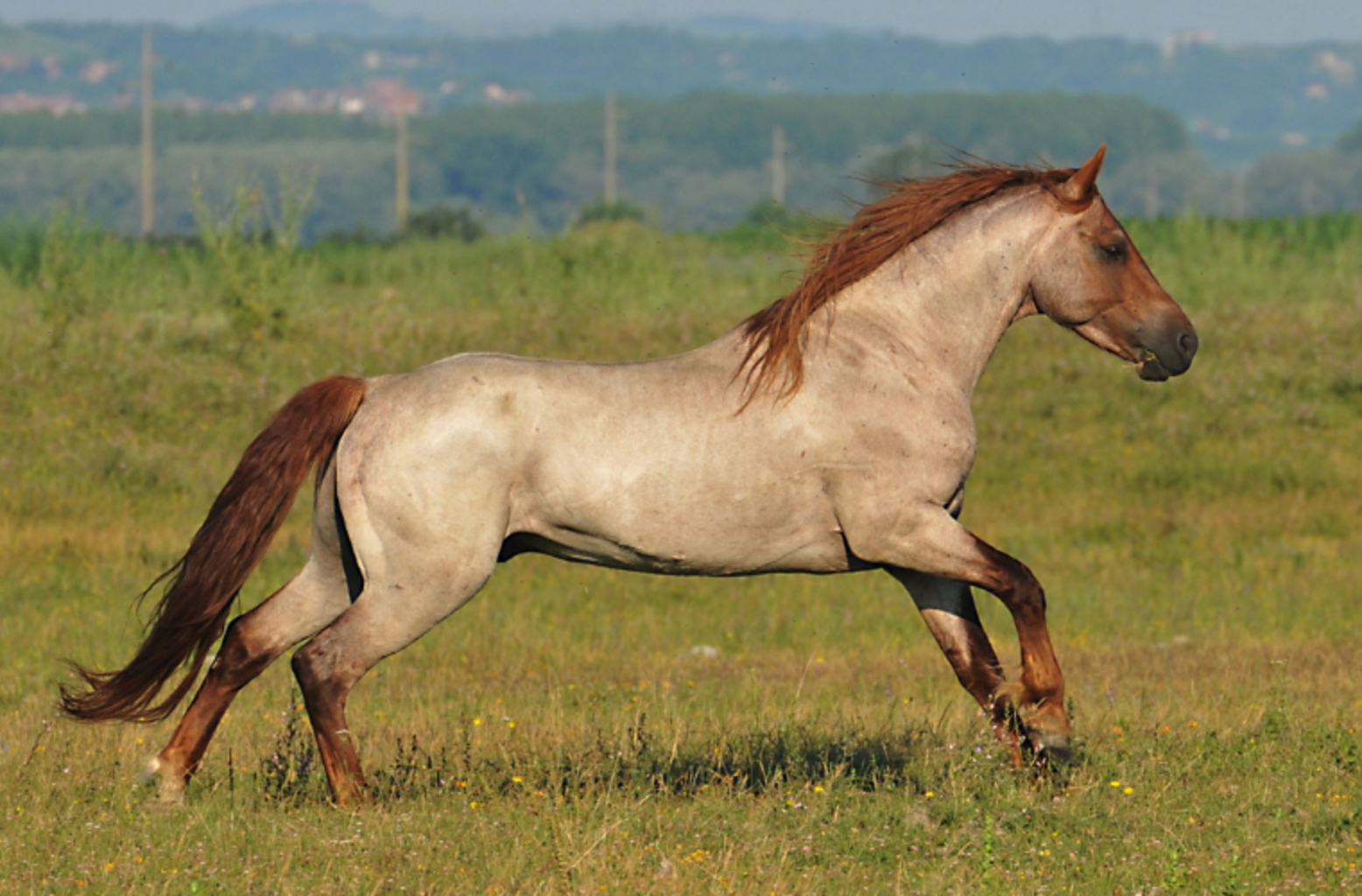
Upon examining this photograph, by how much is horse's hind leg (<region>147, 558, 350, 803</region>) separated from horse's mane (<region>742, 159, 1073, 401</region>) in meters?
1.71

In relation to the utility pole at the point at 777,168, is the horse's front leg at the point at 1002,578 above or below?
above

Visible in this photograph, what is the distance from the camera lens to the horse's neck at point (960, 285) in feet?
19.4

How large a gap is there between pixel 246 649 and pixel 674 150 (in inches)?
5950

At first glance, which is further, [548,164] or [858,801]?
[548,164]

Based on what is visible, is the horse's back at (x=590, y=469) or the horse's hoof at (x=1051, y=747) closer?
the horse's back at (x=590, y=469)

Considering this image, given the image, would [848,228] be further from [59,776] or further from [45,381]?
[45,381]

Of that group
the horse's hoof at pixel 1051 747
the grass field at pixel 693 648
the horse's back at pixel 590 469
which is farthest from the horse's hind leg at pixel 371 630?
the horse's hoof at pixel 1051 747

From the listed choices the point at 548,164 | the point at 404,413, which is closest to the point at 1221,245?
the point at 404,413

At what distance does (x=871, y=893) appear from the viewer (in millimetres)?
4809

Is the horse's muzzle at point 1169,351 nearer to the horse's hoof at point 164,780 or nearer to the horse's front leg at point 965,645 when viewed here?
the horse's front leg at point 965,645

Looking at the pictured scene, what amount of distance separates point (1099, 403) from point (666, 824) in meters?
12.4

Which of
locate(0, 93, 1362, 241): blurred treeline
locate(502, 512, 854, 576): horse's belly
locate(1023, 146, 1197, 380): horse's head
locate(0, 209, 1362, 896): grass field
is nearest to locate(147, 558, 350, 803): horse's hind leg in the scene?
locate(0, 209, 1362, 896): grass field

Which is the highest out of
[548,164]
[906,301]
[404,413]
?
[906,301]

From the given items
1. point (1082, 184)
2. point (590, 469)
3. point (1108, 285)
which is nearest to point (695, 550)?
point (590, 469)
